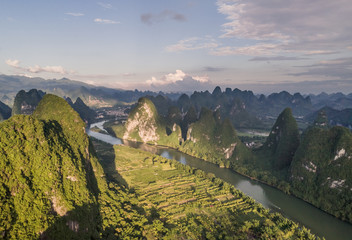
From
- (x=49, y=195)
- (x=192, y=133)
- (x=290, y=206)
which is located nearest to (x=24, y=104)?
(x=192, y=133)

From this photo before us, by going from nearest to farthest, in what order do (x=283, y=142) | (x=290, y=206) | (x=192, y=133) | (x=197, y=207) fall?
1. (x=197, y=207)
2. (x=290, y=206)
3. (x=283, y=142)
4. (x=192, y=133)

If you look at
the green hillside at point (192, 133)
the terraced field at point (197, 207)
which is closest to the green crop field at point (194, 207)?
the terraced field at point (197, 207)

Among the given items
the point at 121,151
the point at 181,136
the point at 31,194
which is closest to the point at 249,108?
the point at 181,136

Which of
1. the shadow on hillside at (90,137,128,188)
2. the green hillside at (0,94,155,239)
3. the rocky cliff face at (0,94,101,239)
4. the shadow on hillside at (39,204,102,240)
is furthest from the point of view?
the shadow on hillside at (90,137,128,188)

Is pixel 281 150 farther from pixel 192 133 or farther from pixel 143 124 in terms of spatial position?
pixel 143 124

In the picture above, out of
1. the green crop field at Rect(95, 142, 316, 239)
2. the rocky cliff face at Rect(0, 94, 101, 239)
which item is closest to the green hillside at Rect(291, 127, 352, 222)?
the green crop field at Rect(95, 142, 316, 239)

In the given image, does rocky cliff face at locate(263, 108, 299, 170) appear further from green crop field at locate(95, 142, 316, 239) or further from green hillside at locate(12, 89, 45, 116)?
green hillside at locate(12, 89, 45, 116)

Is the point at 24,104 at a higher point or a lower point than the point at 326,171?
higher

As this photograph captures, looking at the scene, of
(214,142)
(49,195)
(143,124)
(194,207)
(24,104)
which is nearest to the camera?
(49,195)

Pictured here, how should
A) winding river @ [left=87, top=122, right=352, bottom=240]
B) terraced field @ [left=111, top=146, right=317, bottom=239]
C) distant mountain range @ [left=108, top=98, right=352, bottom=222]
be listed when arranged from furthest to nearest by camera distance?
distant mountain range @ [left=108, top=98, right=352, bottom=222] < winding river @ [left=87, top=122, right=352, bottom=240] < terraced field @ [left=111, top=146, right=317, bottom=239]

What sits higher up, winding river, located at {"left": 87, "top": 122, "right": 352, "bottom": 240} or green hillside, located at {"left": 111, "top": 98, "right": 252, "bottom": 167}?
green hillside, located at {"left": 111, "top": 98, "right": 252, "bottom": 167}

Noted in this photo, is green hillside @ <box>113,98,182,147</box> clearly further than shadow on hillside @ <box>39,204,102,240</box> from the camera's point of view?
Yes

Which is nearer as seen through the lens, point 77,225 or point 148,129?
point 77,225
